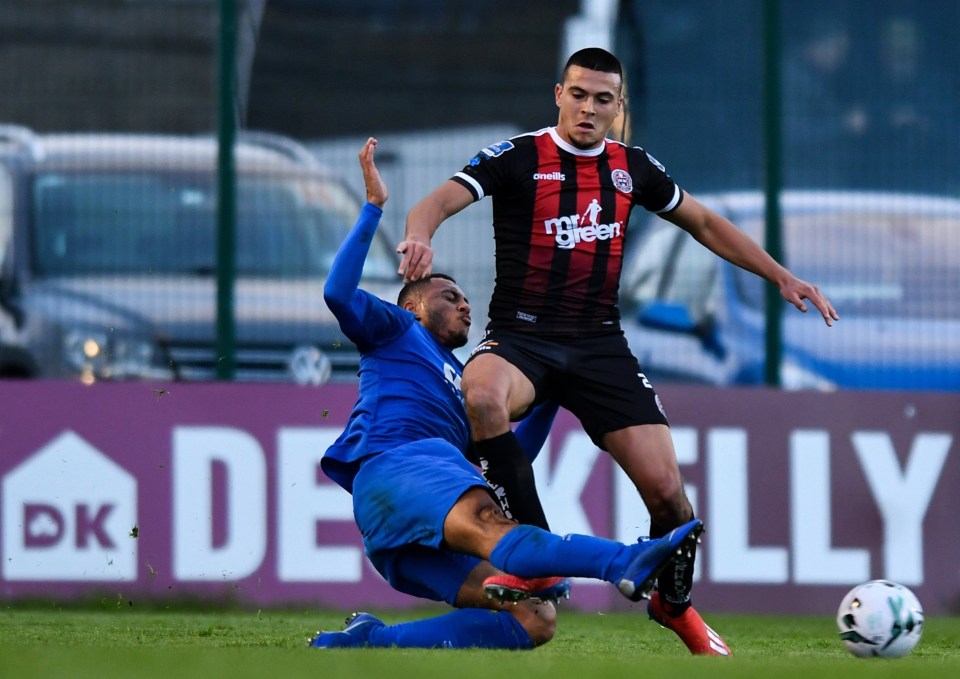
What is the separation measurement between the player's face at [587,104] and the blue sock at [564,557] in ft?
6.15

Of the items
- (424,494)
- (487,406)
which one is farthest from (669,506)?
(424,494)

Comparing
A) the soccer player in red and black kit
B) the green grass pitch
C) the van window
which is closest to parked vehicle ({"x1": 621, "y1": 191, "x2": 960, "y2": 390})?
→ the green grass pitch

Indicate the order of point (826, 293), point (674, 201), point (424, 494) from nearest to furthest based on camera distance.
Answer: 1. point (424, 494)
2. point (674, 201)
3. point (826, 293)

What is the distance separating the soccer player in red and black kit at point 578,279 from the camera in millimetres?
6852

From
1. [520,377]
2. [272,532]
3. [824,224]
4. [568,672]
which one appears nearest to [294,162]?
[272,532]

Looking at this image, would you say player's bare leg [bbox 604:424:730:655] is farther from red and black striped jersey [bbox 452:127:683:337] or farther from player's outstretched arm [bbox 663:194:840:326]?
player's outstretched arm [bbox 663:194:840:326]

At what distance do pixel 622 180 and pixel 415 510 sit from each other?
172 centimetres

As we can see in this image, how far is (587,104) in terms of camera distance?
6934 mm

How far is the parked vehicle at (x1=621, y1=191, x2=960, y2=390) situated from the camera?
33.5 feet

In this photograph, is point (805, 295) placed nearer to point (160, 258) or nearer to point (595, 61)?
point (595, 61)

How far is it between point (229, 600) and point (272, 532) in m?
0.44

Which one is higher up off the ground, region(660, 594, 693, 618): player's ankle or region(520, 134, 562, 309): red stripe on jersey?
region(520, 134, 562, 309): red stripe on jersey

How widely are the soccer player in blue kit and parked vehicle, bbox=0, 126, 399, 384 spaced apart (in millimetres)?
3316

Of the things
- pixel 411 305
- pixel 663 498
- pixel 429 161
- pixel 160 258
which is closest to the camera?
pixel 663 498
